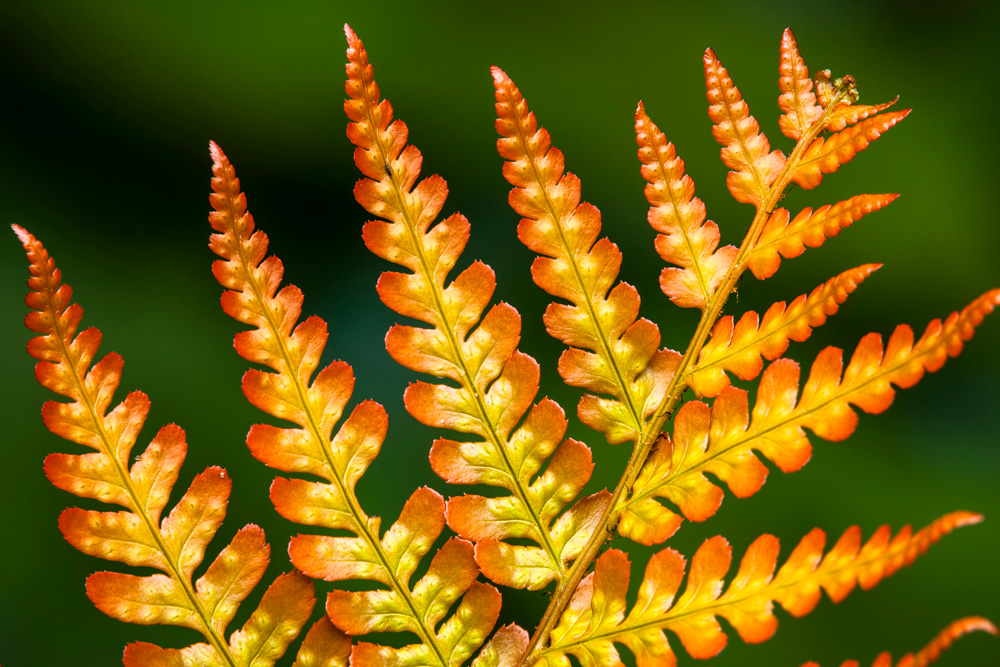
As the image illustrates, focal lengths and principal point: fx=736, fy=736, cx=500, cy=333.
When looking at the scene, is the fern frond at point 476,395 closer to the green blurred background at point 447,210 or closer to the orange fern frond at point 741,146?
the orange fern frond at point 741,146

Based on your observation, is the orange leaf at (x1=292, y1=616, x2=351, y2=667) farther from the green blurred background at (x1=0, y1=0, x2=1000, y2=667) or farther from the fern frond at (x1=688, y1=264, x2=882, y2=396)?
the green blurred background at (x1=0, y1=0, x2=1000, y2=667)

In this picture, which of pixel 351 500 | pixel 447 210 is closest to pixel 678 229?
pixel 351 500

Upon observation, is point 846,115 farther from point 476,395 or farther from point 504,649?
point 504,649

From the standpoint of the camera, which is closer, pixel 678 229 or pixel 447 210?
pixel 678 229

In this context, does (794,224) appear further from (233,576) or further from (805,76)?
(233,576)

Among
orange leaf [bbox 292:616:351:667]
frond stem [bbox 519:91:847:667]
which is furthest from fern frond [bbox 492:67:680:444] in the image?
orange leaf [bbox 292:616:351:667]

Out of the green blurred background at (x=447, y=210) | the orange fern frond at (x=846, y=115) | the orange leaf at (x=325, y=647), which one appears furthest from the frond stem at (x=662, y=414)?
the green blurred background at (x=447, y=210)

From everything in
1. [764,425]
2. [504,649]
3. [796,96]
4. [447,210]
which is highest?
[447,210]
